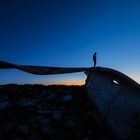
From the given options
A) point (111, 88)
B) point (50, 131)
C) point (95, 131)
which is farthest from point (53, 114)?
point (111, 88)

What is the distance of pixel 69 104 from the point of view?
8234mm

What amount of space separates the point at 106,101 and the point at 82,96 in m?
4.15

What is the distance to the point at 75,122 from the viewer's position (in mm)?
6199

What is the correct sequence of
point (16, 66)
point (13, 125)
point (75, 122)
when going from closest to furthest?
point (16, 66)
point (13, 125)
point (75, 122)

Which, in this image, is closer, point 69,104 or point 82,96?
point 69,104

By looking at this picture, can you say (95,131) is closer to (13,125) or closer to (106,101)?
(106,101)

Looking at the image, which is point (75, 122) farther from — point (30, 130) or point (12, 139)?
point (12, 139)

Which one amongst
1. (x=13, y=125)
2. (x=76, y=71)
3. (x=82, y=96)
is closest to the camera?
(x=76, y=71)

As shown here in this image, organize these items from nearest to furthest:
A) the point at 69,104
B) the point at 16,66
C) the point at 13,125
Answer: the point at 16,66 → the point at 13,125 → the point at 69,104

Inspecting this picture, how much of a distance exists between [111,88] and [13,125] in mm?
3101

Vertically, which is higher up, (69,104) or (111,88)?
(111,88)

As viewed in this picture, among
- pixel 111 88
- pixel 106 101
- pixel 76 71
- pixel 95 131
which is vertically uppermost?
pixel 76 71

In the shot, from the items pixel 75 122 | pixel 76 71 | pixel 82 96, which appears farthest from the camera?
pixel 82 96

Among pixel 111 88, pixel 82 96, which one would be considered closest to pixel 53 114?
pixel 111 88
